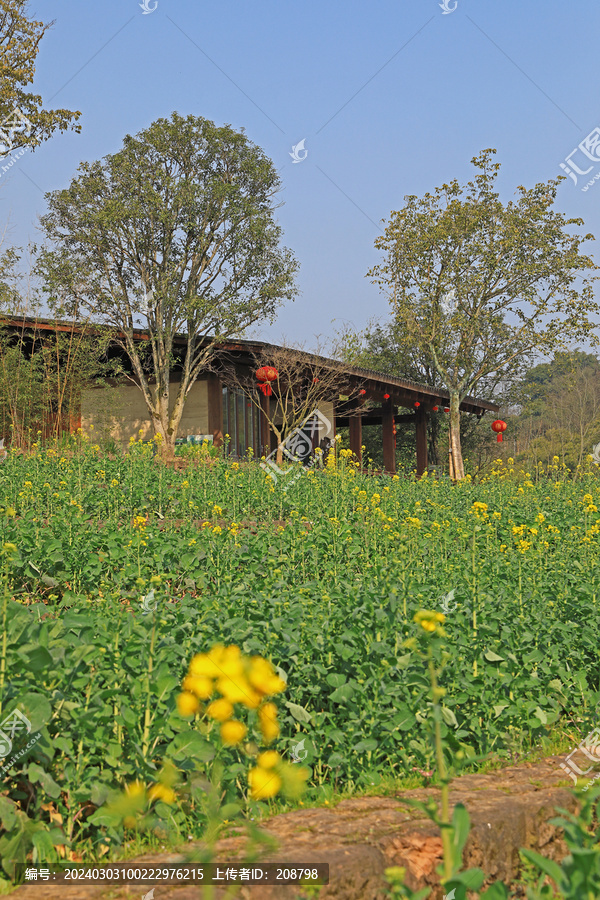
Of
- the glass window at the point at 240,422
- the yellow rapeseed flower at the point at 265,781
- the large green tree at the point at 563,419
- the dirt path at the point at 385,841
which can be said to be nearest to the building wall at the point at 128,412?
the glass window at the point at 240,422

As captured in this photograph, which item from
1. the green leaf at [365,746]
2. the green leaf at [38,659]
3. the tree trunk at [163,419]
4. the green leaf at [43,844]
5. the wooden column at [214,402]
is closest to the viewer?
the green leaf at [43,844]

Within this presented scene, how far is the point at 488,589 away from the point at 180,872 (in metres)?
2.76

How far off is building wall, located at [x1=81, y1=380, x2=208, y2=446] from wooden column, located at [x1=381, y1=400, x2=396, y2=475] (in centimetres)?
604

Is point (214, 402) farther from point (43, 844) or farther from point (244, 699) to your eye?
point (244, 699)

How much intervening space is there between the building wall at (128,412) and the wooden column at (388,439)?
604 cm

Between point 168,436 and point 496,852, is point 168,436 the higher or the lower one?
the higher one

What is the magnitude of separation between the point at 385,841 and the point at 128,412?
16280 millimetres

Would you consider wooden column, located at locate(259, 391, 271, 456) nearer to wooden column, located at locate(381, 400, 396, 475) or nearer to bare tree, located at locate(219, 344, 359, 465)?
bare tree, located at locate(219, 344, 359, 465)

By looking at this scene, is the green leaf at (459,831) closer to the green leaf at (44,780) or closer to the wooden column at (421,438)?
the green leaf at (44,780)

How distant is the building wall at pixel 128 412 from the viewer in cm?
1638

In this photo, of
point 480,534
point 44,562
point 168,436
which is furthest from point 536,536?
point 168,436

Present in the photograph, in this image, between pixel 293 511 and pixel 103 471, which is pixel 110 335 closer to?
pixel 103 471

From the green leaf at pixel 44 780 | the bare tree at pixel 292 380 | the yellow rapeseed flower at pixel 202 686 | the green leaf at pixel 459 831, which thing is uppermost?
the bare tree at pixel 292 380

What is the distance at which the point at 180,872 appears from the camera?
1.81m
